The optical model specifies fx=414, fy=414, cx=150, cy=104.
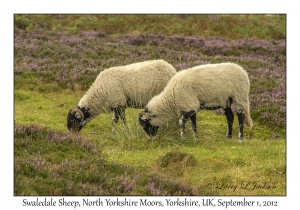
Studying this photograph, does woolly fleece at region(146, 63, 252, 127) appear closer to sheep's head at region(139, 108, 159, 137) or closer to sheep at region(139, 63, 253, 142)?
sheep at region(139, 63, 253, 142)

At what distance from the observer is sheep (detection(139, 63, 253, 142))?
42.2 feet

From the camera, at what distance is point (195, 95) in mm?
12883

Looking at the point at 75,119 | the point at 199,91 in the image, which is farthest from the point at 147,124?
the point at 75,119

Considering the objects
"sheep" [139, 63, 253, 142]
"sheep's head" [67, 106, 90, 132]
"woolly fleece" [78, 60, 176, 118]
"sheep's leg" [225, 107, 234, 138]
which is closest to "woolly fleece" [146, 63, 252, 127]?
"sheep" [139, 63, 253, 142]

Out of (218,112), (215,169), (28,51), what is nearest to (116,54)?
(28,51)

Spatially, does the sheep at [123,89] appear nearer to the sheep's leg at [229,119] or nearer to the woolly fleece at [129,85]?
the woolly fleece at [129,85]

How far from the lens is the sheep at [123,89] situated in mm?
14578

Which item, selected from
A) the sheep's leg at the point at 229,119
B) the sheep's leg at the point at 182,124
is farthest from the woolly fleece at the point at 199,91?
the sheep's leg at the point at 229,119

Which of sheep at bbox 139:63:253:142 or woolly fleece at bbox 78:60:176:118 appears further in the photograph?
woolly fleece at bbox 78:60:176:118

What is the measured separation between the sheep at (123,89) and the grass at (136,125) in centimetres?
75

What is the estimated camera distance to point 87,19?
36000mm

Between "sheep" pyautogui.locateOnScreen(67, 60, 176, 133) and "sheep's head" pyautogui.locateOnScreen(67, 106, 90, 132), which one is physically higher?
"sheep" pyautogui.locateOnScreen(67, 60, 176, 133)

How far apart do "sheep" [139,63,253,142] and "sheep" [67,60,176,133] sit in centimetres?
114

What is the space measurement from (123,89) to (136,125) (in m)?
1.72
